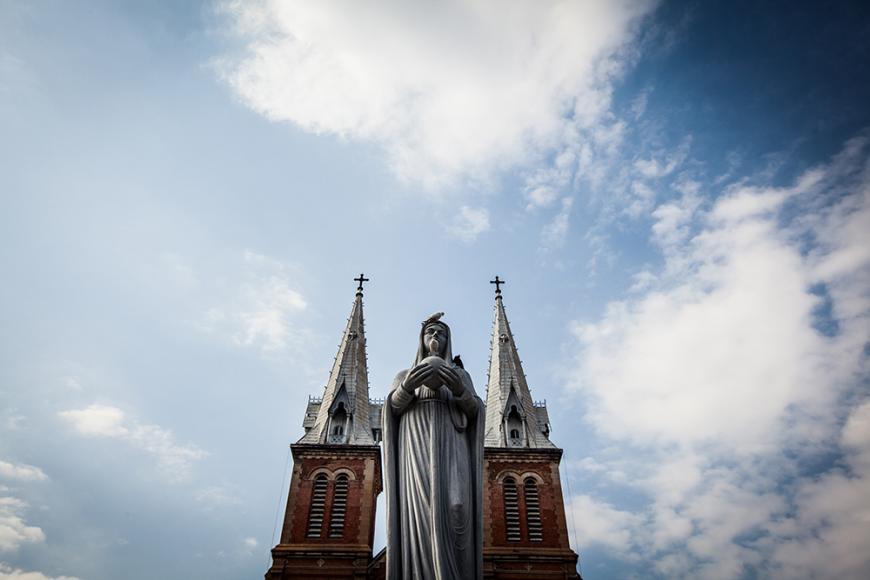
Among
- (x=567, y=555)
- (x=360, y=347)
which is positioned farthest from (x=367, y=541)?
(x=360, y=347)

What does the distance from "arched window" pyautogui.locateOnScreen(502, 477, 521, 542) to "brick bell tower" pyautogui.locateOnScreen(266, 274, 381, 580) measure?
19.1 feet

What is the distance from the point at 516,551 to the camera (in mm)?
28000

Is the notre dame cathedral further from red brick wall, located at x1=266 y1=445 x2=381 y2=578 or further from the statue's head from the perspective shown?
the statue's head

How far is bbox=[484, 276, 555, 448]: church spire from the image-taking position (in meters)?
33.6

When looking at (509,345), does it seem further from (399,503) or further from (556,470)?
(399,503)

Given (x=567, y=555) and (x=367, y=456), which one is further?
(x=367, y=456)

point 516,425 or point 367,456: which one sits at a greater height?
point 516,425

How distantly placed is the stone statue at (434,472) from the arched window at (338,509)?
23.8m

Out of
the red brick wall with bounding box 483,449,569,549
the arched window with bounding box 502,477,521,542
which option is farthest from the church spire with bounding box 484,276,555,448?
the arched window with bounding box 502,477,521,542

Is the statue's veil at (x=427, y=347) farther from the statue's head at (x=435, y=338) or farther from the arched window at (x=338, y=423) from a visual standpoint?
the arched window at (x=338, y=423)

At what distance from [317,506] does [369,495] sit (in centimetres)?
227

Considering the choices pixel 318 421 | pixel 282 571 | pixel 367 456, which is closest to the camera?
pixel 282 571

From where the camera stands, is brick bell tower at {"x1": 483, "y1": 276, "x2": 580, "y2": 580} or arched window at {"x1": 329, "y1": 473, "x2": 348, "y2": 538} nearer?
brick bell tower at {"x1": 483, "y1": 276, "x2": 580, "y2": 580}

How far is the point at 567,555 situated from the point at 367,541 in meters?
8.31
